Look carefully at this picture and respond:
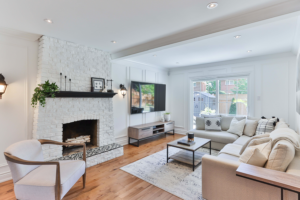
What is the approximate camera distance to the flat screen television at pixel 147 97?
4719 millimetres

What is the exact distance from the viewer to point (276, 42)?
3197 millimetres

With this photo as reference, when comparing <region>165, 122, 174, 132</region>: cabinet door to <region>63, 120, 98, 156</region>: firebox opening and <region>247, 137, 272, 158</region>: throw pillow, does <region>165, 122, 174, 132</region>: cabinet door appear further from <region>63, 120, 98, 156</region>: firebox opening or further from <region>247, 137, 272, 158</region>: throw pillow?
<region>247, 137, 272, 158</region>: throw pillow

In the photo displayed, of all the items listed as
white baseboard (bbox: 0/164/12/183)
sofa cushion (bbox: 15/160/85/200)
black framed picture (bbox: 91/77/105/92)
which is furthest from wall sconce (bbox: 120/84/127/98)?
white baseboard (bbox: 0/164/12/183)

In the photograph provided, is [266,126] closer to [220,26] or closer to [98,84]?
[220,26]

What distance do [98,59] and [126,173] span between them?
2.58 meters

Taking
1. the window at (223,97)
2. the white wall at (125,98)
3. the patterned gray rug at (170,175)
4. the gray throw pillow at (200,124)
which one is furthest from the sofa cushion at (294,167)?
the white wall at (125,98)

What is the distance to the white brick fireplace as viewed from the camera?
2.85 metres

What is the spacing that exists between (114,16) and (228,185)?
2.60 metres

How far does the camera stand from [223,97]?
4977 mm

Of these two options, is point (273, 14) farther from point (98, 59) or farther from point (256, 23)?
point (98, 59)

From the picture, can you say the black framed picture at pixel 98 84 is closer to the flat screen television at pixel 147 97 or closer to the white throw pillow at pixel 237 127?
the flat screen television at pixel 147 97

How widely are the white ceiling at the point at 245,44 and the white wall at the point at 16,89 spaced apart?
8.98ft

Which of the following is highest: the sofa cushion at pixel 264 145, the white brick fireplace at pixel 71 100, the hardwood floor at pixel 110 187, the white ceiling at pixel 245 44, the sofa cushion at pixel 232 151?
the white ceiling at pixel 245 44

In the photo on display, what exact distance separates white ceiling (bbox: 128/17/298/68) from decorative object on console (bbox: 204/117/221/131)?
5.77 feet
